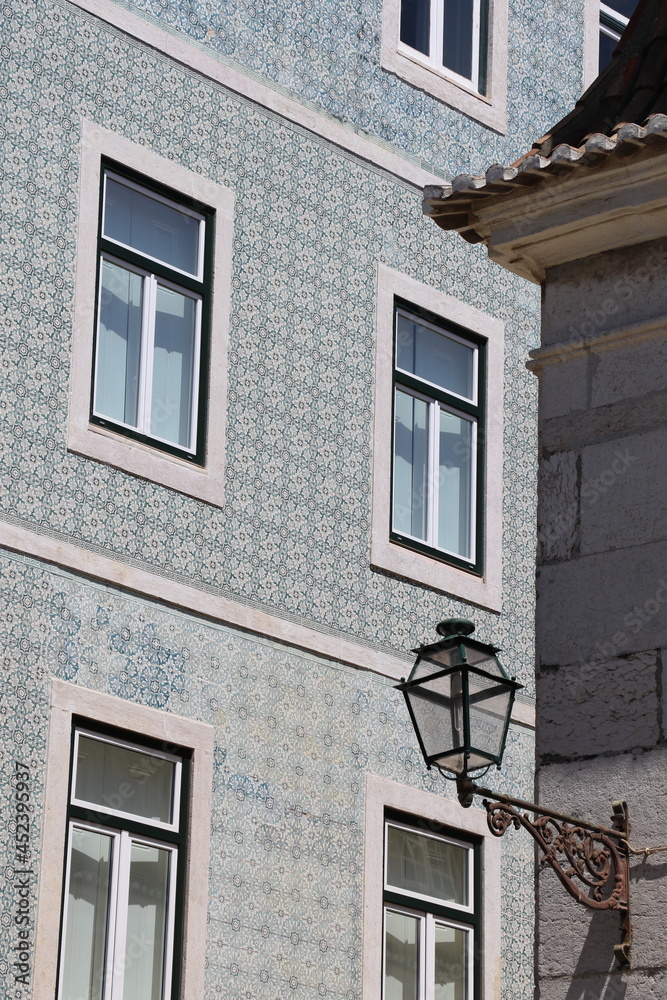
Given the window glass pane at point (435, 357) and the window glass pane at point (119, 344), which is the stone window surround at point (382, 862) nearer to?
the window glass pane at point (119, 344)

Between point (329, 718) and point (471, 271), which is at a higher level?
point (471, 271)

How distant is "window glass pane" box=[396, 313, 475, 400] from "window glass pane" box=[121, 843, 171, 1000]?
11.5 feet

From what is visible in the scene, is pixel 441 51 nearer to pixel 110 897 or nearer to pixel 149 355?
pixel 149 355

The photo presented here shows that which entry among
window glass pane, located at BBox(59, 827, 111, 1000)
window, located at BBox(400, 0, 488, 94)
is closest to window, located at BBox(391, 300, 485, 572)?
window, located at BBox(400, 0, 488, 94)

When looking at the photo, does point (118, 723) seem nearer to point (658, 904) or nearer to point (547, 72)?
point (658, 904)

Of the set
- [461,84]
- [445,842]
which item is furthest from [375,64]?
[445,842]

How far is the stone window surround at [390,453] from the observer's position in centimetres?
1248

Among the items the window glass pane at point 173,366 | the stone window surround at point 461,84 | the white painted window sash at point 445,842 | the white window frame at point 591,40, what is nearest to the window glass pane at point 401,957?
the white painted window sash at point 445,842

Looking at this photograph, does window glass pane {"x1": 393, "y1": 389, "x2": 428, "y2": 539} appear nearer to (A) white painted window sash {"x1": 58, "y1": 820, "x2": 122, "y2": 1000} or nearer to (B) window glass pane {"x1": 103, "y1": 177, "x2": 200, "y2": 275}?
(B) window glass pane {"x1": 103, "y1": 177, "x2": 200, "y2": 275}

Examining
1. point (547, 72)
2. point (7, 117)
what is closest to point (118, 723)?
point (7, 117)

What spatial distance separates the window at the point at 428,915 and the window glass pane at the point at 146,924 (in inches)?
57.5

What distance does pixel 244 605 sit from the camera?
1156 centimetres

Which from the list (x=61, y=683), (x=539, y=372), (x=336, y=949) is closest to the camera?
(x=539, y=372)

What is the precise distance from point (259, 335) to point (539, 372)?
3.62m
